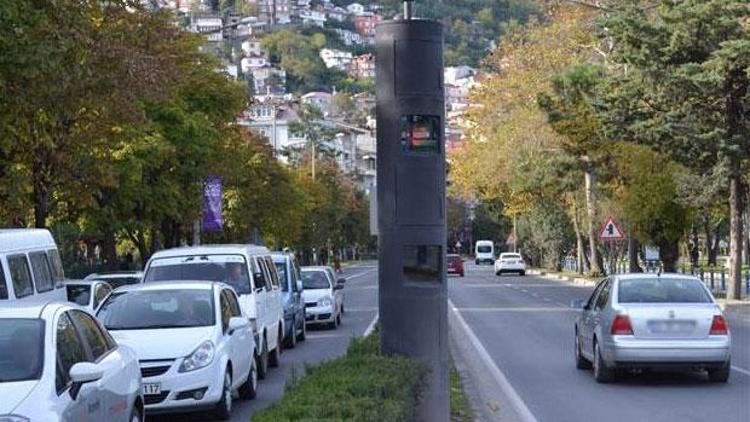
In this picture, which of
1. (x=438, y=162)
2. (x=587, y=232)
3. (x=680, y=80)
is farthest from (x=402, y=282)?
(x=587, y=232)

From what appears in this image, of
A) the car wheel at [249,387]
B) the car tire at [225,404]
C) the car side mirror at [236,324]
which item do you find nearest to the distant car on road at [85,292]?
the car wheel at [249,387]

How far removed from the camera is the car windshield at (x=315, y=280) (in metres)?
31.6

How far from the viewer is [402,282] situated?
1151 centimetres

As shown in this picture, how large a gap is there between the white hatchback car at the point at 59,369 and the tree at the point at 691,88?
27886 mm

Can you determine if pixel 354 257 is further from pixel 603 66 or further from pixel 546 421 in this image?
pixel 546 421

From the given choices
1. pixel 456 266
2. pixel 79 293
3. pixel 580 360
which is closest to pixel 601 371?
pixel 580 360

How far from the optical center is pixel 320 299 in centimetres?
3111

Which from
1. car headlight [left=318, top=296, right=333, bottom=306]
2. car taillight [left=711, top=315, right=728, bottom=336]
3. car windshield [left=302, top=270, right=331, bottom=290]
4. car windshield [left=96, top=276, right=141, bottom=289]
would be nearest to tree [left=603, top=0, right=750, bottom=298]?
car windshield [left=302, top=270, right=331, bottom=290]

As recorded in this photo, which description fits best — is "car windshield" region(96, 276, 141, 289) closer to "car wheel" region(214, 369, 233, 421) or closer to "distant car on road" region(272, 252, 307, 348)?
"distant car on road" region(272, 252, 307, 348)

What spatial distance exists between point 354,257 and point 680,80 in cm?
11342

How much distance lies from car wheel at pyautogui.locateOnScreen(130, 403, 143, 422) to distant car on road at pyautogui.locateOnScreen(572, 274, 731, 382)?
7780 millimetres

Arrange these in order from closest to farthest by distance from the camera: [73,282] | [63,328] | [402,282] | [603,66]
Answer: [63,328], [402,282], [73,282], [603,66]

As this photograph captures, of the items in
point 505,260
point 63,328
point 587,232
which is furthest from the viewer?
point 505,260

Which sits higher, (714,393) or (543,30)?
(543,30)
